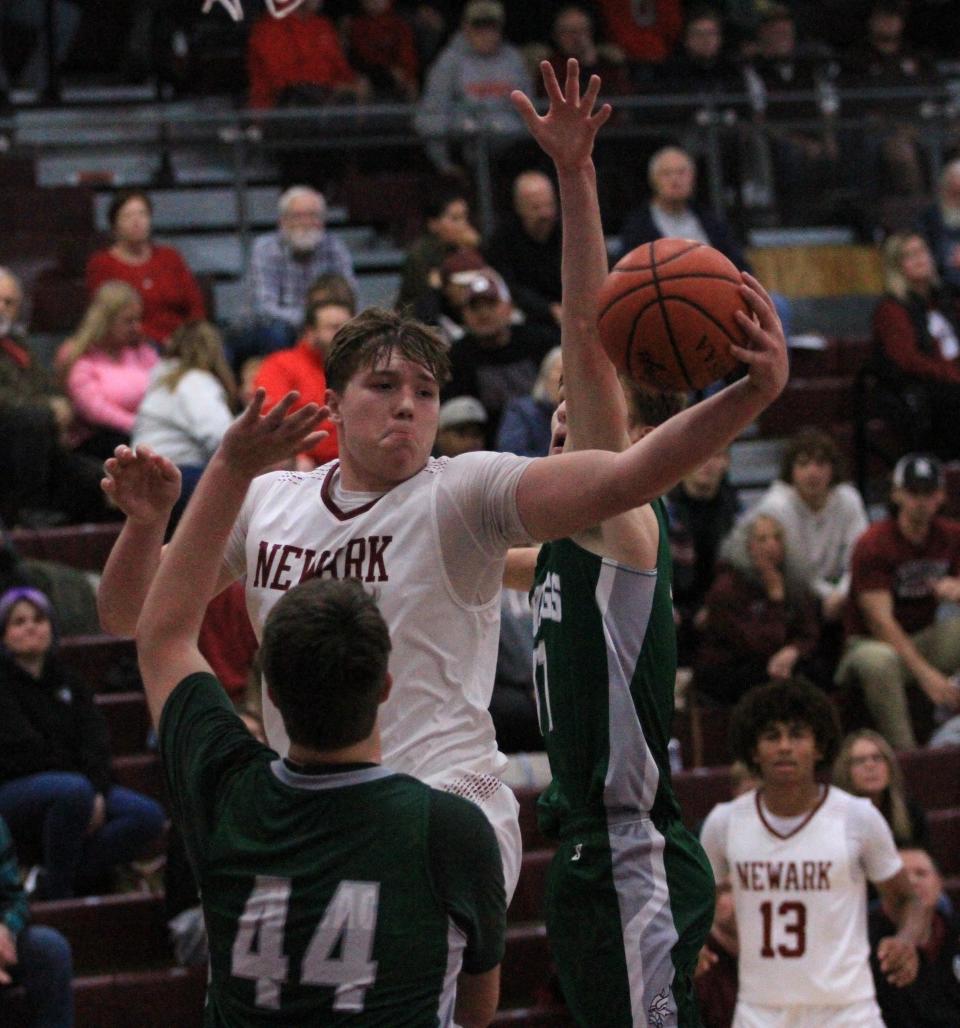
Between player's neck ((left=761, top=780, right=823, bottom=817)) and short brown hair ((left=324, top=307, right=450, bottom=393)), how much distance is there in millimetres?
3046

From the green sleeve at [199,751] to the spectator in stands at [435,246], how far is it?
7095 millimetres

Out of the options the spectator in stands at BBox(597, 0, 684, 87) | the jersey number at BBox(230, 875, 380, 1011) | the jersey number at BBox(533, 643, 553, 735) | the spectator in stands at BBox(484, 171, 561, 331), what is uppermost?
the spectator in stands at BBox(597, 0, 684, 87)

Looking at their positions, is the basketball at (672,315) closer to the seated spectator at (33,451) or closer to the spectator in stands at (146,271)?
the seated spectator at (33,451)

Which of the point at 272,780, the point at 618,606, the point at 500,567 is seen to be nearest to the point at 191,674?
the point at 272,780

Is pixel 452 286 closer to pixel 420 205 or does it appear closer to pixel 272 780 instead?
pixel 420 205

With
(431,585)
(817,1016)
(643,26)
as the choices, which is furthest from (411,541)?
(643,26)

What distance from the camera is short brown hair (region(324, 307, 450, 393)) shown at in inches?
164

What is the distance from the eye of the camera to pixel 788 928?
21.8ft

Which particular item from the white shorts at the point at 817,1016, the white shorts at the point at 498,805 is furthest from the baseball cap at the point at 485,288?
the white shorts at the point at 498,805

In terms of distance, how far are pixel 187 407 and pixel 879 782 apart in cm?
381

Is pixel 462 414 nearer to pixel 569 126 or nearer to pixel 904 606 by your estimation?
pixel 904 606

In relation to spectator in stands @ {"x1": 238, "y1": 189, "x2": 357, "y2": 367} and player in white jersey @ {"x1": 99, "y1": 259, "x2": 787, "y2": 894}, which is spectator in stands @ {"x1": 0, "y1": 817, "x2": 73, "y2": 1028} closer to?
player in white jersey @ {"x1": 99, "y1": 259, "x2": 787, "y2": 894}

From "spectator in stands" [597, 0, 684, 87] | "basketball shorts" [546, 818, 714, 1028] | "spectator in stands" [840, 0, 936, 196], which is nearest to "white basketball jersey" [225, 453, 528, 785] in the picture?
"basketball shorts" [546, 818, 714, 1028]

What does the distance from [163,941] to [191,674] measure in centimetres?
475
